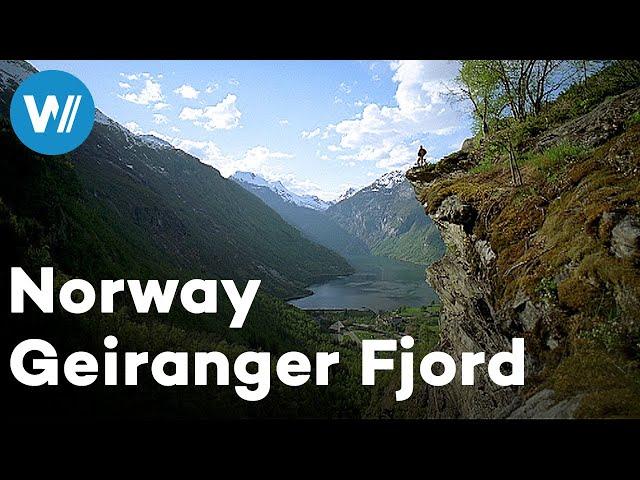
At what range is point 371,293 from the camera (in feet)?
285

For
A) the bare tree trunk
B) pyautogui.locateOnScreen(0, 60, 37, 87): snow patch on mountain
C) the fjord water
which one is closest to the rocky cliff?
the bare tree trunk

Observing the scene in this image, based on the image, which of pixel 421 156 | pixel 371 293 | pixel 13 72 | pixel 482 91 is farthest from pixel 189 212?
pixel 482 91

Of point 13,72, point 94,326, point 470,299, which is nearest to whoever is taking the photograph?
point 470,299

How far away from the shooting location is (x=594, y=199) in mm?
4855

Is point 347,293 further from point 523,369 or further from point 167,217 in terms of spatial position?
point 523,369

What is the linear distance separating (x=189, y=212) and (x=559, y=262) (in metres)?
104

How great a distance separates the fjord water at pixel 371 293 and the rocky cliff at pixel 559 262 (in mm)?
63767

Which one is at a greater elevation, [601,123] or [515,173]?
[601,123]

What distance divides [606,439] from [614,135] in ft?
18.7

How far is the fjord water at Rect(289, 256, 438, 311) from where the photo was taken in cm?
7531

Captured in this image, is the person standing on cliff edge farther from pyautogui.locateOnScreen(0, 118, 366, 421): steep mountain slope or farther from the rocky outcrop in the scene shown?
pyautogui.locateOnScreen(0, 118, 366, 421): steep mountain slope

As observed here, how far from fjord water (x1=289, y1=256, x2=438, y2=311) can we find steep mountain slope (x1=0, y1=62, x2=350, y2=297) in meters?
7.44

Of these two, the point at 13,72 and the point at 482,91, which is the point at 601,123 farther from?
the point at 13,72
